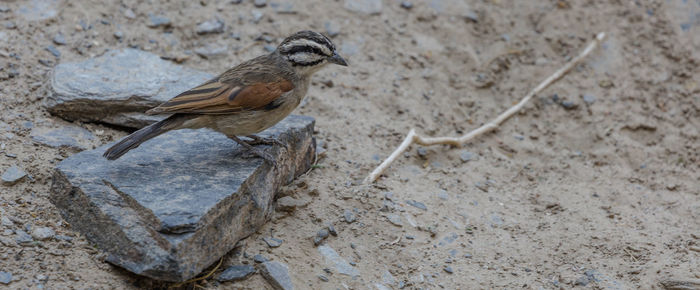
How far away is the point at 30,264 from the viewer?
4922 millimetres

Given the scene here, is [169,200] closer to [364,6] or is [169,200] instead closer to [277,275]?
[277,275]

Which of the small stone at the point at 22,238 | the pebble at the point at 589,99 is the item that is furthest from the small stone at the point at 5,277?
the pebble at the point at 589,99

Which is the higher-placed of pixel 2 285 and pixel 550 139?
pixel 2 285

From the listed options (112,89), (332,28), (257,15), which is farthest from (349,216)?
(257,15)

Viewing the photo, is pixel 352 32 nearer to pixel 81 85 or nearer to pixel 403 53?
pixel 403 53

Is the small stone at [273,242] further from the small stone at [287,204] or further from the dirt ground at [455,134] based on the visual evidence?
the small stone at [287,204]

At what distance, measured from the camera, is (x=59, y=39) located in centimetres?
771

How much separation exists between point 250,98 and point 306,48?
2.62 ft

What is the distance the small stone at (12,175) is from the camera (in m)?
5.54

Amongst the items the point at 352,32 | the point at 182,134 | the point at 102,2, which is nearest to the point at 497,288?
the point at 182,134

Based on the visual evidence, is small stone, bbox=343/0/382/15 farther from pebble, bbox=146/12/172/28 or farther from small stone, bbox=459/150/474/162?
small stone, bbox=459/150/474/162

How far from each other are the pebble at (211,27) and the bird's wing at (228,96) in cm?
269

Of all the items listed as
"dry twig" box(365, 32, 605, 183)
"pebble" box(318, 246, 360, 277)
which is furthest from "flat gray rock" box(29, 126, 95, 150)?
"dry twig" box(365, 32, 605, 183)

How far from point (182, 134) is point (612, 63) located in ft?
20.0
